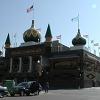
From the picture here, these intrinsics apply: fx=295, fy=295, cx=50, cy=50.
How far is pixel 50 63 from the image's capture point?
81.9 metres

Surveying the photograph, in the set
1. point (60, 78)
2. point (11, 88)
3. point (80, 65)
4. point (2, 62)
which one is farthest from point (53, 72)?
point (11, 88)

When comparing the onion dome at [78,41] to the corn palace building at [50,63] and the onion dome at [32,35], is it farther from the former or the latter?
the onion dome at [32,35]

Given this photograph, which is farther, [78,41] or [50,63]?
[78,41]

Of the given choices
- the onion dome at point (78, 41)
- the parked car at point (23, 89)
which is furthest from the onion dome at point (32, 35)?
the parked car at point (23, 89)

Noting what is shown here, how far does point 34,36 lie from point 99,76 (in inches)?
927

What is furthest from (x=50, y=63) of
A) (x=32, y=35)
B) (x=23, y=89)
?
(x=23, y=89)

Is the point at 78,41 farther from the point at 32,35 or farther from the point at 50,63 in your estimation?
the point at 32,35

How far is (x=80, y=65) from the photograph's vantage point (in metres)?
76.2

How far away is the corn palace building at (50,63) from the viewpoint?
7681 centimetres

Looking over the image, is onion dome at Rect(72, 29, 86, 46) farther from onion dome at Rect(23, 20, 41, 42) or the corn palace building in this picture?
onion dome at Rect(23, 20, 41, 42)

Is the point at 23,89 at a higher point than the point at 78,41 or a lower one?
lower

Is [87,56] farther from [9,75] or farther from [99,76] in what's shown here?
[9,75]

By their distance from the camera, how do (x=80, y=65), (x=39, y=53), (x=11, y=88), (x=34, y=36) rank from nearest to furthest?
1. (x=11, y=88)
2. (x=80, y=65)
3. (x=39, y=53)
4. (x=34, y=36)

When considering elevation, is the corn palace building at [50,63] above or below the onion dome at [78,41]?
below
